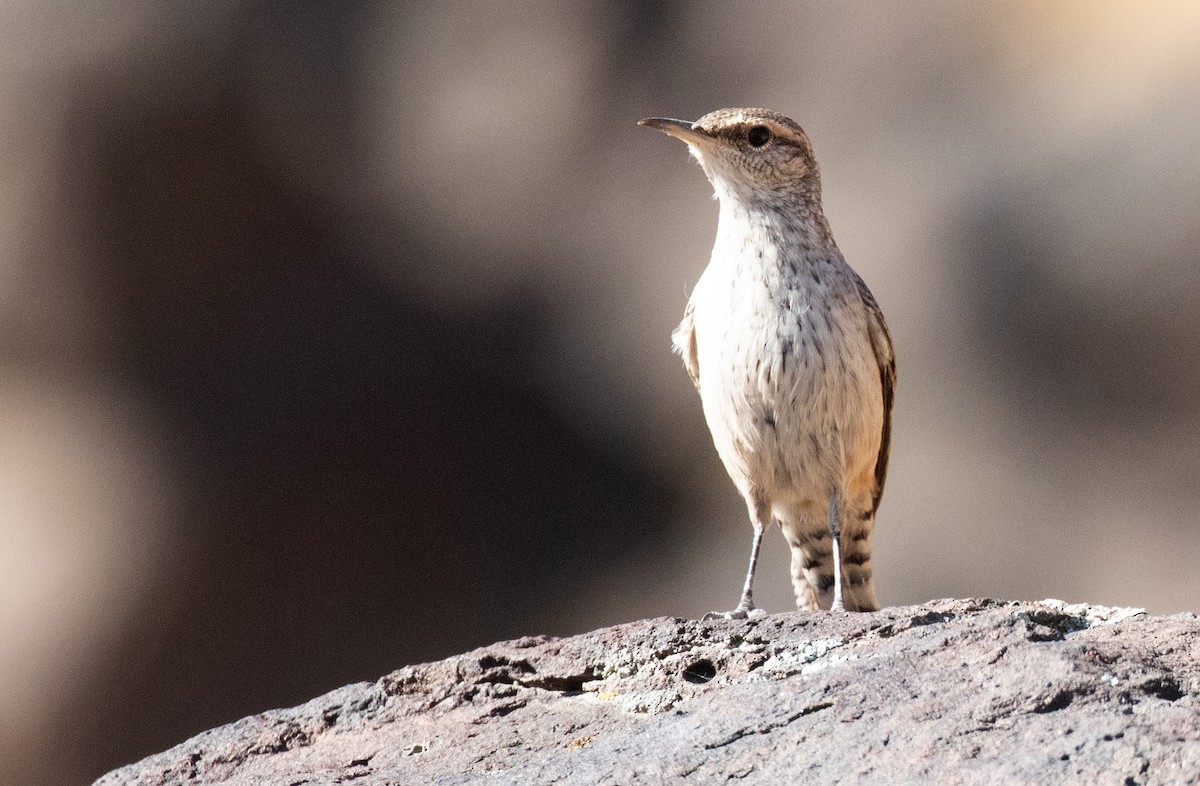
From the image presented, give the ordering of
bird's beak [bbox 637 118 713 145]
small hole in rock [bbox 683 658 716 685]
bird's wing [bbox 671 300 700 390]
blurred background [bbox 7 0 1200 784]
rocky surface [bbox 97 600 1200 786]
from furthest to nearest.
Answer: blurred background [bbox 7 0 1200 784]
bird's wing [bbox 671 300 700 390]
bird's beak [bbox 637 118 713 145]
small hole in rock [bbox 683 658 716 685]
rocky surface [bbox 97 600 1200 786]

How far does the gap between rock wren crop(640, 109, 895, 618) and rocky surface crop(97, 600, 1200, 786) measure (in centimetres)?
123

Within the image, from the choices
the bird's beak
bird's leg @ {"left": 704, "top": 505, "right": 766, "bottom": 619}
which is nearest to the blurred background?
bird's leg @ {"left": 704, "top": 505, "right": 766, "bottom": 619}

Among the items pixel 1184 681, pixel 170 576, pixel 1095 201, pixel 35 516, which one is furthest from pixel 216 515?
pixel 1184 681

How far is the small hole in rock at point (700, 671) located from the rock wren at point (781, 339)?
127 centimetres

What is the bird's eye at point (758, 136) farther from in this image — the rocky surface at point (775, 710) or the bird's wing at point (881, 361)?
the rocky surface at point (775, 710)

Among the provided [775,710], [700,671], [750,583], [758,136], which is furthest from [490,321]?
[775,710]

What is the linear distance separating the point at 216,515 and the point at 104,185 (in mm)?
2360

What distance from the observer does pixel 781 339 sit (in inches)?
189

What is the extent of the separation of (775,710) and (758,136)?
2868 millimetres

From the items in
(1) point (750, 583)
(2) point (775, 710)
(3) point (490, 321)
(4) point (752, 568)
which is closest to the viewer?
(2) point (775, 710)

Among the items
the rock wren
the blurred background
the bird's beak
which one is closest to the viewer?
the rock wren

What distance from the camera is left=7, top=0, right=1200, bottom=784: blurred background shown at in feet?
28.1

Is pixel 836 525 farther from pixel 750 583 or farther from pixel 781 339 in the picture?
pixel 781 339

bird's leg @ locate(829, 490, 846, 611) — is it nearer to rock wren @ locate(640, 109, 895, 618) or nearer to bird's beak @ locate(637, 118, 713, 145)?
rock wren @ locate(640, 109, 895, 618)
